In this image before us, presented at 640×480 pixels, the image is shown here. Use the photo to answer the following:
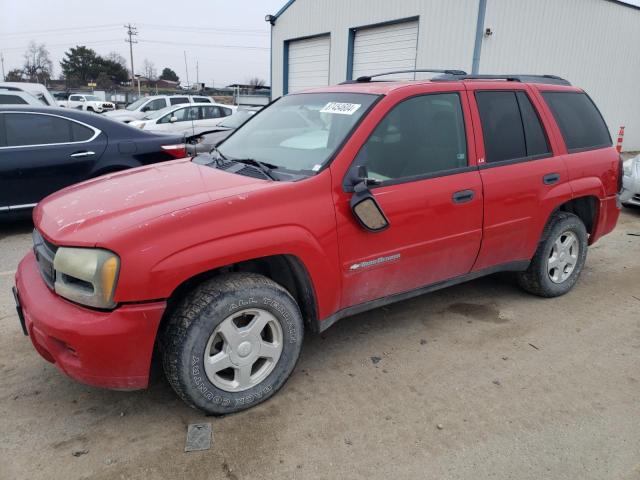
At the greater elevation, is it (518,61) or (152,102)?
(518,61)

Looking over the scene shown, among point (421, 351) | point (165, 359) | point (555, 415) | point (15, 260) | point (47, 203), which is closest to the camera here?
point (165, 359)

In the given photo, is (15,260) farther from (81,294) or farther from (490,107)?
(490,107)

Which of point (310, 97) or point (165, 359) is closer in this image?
point (165, 359)

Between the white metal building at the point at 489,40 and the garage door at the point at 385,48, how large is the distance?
0.03 metres

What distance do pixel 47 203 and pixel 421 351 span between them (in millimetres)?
2550

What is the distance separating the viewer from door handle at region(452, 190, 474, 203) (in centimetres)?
326

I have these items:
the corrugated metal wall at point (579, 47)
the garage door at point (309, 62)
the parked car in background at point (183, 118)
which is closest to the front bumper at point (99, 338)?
the parked car in background at point (183, 118)

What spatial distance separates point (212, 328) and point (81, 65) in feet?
258

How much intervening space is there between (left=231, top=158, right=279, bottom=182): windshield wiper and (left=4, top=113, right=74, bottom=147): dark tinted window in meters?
3.70

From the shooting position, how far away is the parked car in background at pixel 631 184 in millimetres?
7551

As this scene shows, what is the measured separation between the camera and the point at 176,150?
20.9ft

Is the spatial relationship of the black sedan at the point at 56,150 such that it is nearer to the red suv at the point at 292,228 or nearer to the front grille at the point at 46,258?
the red suv at the point at 292,228

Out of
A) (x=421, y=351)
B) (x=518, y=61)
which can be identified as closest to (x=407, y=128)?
(x=421, y=351)

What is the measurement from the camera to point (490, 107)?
356 centimetres
